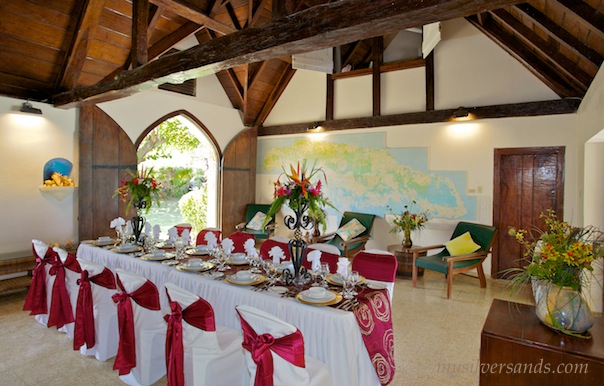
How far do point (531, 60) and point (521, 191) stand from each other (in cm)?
182

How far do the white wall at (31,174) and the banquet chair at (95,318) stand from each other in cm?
271

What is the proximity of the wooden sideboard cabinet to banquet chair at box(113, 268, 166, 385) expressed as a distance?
2.06 meters

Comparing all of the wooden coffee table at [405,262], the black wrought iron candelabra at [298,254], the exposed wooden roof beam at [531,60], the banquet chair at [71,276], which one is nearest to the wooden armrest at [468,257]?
the wooden coffee table at [405,262]

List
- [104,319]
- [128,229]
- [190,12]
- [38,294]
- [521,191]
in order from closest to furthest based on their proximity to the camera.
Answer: [104,319] → [38,294] → [128,229] → [190,12] → [521,191]

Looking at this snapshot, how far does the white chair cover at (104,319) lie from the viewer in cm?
278

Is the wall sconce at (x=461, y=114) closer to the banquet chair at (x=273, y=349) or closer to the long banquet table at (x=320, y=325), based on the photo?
the long banquet table at (x=320, y=325)

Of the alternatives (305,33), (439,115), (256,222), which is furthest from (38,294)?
(439,115)

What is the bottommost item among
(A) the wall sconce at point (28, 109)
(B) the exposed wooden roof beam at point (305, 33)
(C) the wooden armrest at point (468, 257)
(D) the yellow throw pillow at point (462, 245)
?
(C) the wooden armrest at point (468, 257)

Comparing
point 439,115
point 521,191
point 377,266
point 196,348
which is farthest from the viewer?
point 439,115

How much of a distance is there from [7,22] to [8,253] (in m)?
2.90

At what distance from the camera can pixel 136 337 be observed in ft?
8.07

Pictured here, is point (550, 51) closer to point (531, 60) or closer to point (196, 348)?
point (531, 60)

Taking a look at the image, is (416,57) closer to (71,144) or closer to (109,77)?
(109,77)

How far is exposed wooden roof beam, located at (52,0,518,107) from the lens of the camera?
2.04 metres
